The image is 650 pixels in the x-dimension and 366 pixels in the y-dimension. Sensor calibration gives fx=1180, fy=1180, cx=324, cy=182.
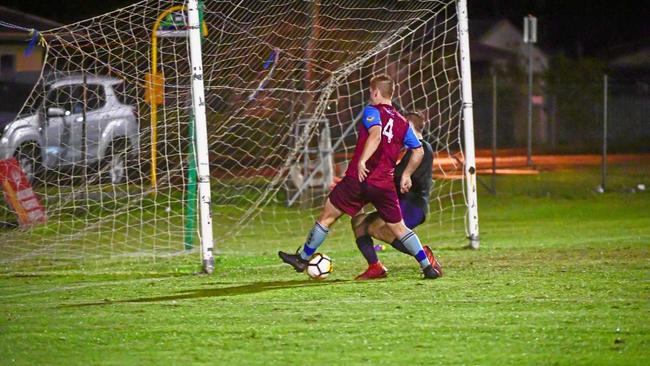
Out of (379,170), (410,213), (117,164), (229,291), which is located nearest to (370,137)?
(379,170)

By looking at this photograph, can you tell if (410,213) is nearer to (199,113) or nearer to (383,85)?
(383,85)

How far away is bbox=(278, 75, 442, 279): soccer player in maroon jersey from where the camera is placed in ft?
33.9

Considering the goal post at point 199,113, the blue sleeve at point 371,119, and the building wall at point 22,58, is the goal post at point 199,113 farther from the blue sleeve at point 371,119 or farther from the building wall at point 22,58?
the building wall at point 22,58

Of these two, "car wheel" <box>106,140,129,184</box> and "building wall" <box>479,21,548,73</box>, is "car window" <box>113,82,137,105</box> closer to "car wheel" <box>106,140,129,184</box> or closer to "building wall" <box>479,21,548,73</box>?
"car wheel" <box>106,140,129,184</box>

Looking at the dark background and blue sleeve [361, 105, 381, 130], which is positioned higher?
the dark background

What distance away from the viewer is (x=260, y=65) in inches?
561

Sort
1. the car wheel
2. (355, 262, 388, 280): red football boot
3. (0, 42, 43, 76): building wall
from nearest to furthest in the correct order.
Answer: (355, 262, 388, 280): red football boot < the car wheel < (0, 42, 43, 76): building wall

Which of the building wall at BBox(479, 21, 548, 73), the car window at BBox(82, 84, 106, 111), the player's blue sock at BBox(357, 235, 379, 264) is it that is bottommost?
the player's blue sock at BBox(357, 235, 379, 264)

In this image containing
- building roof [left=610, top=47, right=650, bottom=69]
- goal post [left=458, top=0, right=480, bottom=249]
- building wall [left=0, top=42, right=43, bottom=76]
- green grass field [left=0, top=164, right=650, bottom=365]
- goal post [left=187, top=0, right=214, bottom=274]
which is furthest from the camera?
building roof [left=610, top=47, right=650, bottom=69]

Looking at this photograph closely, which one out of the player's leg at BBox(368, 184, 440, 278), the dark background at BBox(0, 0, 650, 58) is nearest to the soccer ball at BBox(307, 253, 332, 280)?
the player's leg at BBox(368, 184, 440, 278)

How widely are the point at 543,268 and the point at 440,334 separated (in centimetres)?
376

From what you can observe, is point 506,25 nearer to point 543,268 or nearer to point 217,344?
point 543,268

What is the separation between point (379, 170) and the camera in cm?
1048

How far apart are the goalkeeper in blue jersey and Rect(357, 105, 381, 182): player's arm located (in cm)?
80
